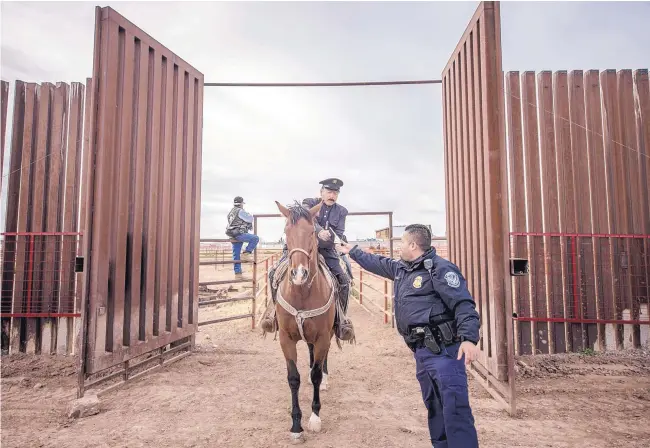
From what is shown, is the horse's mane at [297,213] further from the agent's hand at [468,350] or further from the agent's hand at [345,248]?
the agent's hand at [468,350]

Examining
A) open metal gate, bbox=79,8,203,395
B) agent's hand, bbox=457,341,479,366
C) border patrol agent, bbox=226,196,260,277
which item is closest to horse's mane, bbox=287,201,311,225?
agent's hand, bbox=457,341,479,366

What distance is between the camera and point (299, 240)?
3.46 m

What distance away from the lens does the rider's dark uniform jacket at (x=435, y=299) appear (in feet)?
8.34

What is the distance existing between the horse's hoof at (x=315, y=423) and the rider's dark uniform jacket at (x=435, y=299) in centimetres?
178

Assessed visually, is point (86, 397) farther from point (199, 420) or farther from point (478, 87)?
point (478, 87)

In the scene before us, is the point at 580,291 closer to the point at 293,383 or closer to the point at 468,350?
the point at 468,350

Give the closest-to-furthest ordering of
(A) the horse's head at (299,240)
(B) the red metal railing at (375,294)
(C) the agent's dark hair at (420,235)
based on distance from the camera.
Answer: (C) the agent's dark hair at (420,235)
(A) the horse's head at (299,240)
(B) the red metal railing at (375,294)

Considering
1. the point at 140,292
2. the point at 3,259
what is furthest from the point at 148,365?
the point at 3,259

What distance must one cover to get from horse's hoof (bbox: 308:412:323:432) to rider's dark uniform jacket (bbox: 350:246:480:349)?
178 cm

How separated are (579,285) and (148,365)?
7656 millimetres

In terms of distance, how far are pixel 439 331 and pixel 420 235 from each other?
0.81m

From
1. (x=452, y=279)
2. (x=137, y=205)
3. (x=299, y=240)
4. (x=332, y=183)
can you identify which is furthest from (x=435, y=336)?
(x=137, y=205)

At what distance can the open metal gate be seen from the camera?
14.8 ft

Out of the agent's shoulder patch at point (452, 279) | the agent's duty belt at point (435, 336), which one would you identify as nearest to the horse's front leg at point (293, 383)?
the agent's duty belt at point (435, 336)
